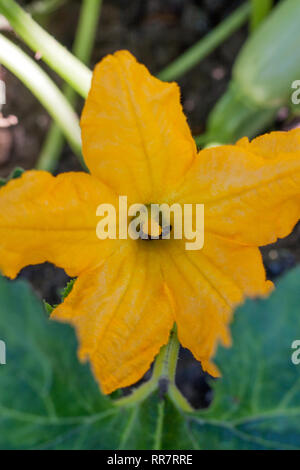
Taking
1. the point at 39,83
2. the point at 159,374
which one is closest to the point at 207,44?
the point at 39,83

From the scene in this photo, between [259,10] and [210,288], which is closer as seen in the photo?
[210,288]

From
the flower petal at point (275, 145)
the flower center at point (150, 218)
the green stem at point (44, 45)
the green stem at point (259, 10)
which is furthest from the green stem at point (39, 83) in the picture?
the green stem at point (259, 10)

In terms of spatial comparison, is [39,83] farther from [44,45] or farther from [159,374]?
[159,374]

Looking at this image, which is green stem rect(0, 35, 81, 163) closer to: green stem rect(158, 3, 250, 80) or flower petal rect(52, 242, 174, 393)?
flower petal rect(52, 242, 174, 393)

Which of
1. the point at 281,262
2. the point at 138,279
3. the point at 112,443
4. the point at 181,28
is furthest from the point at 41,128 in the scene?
the point at 112,443

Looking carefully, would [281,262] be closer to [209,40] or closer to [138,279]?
[209,40]

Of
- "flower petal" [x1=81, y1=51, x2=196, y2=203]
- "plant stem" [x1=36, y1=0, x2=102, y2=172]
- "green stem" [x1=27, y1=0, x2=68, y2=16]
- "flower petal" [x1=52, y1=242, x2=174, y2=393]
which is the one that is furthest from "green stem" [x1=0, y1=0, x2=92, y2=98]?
"green stem" [x1=27, y1=0, x2=68, y2=16]

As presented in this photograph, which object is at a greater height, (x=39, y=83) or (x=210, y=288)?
(x=39, y=83)
